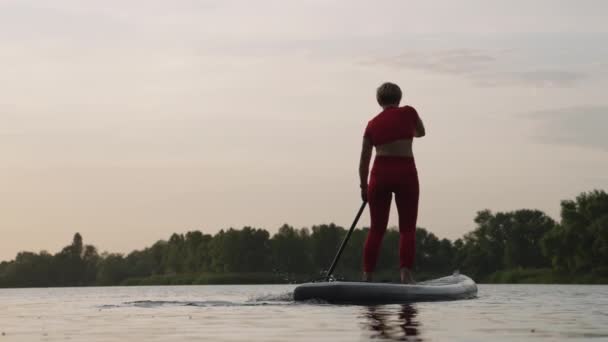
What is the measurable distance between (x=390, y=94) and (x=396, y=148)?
781mm

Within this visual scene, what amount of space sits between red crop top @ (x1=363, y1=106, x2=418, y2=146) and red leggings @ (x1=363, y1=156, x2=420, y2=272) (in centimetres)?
28

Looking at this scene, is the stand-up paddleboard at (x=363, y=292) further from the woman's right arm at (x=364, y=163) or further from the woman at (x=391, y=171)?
the woman's right arm at (x=364, y=163)

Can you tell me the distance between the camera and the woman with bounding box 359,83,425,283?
13430mm

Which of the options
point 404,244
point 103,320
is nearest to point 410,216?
point 404,244

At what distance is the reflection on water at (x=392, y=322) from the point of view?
7648 millimetres

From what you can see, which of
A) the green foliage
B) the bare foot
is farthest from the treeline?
the bare foot

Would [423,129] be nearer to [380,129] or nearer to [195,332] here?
[380,129]

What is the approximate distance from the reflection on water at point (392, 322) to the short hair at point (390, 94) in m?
3.08

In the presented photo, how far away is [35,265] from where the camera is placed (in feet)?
389

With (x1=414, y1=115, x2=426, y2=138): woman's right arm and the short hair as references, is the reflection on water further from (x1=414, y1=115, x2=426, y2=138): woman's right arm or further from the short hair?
the short hair

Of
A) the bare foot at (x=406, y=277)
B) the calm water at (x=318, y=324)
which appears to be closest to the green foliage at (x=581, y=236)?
the bare foot at (x=406, y=277)

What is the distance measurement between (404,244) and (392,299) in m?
0.82

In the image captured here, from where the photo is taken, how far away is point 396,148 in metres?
13.4

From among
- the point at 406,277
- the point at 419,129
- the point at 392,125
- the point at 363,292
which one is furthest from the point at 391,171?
the point at 363,292
